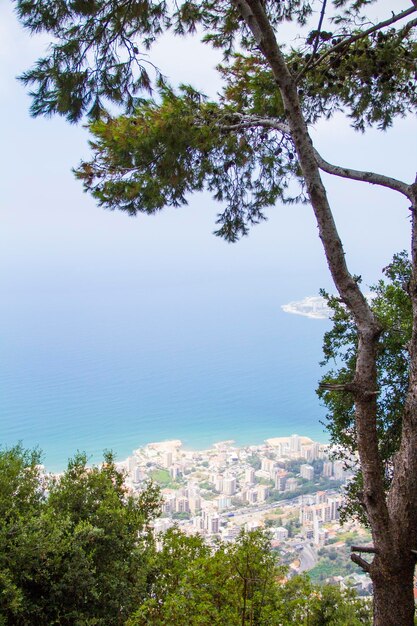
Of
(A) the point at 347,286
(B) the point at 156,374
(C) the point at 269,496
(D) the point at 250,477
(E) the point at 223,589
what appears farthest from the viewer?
(B) the point at 156,374

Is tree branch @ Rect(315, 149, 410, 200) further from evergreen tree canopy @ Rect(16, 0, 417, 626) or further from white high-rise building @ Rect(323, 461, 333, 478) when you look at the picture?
white high-rise building @ Rect(323, 461, 333, 478)

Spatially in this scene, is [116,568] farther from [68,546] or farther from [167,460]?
[167,460]

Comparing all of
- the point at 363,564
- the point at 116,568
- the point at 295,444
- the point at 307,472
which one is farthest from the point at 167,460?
the point at 363,564

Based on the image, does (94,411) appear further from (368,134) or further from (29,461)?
(368,134)

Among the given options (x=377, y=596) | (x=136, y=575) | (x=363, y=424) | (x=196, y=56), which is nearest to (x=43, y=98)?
(x=196, y=56)

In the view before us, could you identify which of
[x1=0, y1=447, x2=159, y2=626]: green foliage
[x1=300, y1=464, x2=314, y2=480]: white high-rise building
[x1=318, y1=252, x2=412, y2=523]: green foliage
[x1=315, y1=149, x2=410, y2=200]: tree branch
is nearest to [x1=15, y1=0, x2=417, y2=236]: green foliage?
[x1=315, y1=149, x2=410, y2=200]: tree branch
